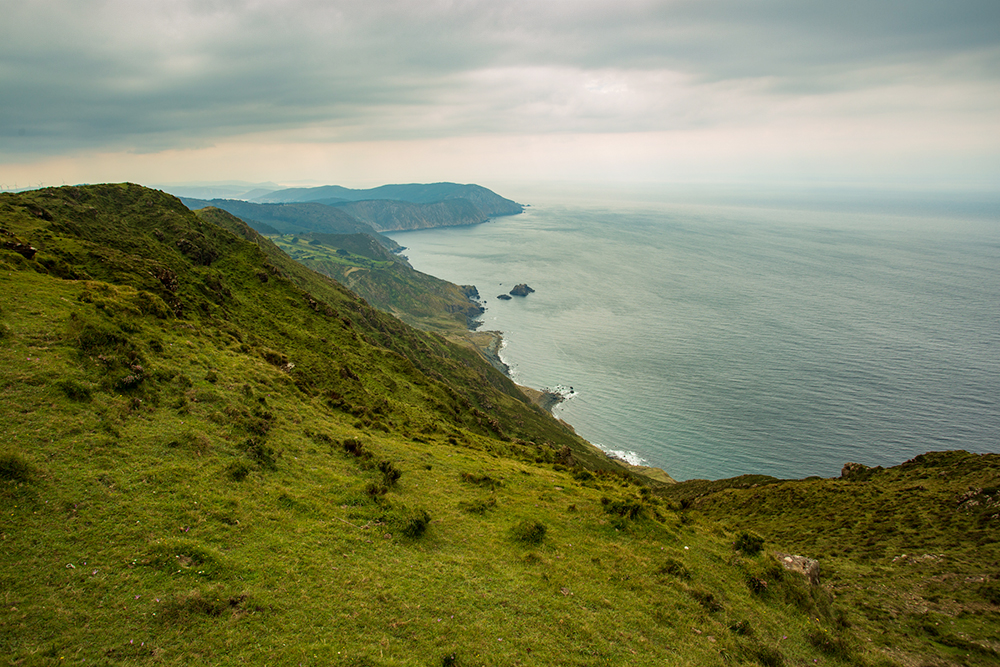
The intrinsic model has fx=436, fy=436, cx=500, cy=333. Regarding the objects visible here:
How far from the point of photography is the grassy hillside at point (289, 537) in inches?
593

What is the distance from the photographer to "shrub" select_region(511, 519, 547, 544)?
82.9ft

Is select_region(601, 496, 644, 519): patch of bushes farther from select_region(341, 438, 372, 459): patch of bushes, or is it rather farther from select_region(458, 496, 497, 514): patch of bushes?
select_region(341, 438, 372, 459): patch of bushes

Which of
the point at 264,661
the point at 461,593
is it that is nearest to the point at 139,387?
the point at 264,661

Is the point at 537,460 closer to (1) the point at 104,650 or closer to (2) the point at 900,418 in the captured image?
(1) the point at 104,650

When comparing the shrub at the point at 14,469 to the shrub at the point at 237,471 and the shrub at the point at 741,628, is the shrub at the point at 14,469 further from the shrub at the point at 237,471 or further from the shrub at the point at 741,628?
the shrub at the point at 741,628

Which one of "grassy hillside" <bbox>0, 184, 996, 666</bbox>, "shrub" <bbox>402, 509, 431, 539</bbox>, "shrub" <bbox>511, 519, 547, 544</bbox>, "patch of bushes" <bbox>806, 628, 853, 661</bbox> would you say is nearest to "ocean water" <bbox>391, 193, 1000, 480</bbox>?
"grassy hillside" <bbox>0, 184, 996, 666</bbox>

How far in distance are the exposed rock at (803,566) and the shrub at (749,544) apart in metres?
1.26

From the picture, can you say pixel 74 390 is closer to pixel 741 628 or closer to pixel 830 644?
pixel 741 628

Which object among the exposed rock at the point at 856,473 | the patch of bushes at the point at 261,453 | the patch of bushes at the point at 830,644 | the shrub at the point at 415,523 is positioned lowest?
the exposed rock at the point at 856,473

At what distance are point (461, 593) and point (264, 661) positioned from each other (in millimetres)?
8143

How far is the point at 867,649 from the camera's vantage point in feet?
72.0

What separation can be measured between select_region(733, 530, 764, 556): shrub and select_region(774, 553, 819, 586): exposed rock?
1.26 m

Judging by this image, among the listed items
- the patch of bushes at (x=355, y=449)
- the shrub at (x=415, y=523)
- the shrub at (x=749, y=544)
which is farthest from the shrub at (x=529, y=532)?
the shrub at (x=749, y=544)

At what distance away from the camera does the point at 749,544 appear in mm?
28031
